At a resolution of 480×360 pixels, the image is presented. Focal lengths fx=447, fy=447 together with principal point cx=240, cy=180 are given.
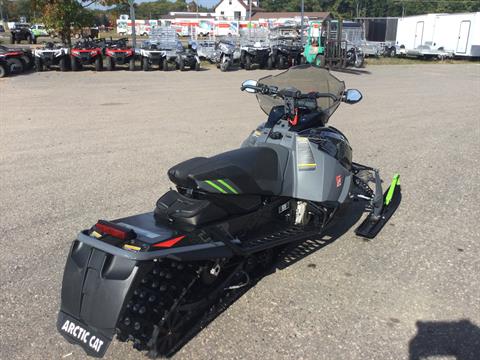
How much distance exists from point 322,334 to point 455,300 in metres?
1.06

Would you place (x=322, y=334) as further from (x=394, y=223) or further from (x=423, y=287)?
(x=394, y=223)

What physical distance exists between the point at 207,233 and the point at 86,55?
16.3 metres

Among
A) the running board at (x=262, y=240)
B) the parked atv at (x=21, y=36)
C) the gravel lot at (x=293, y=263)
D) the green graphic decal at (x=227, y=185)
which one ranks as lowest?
the gravel lot at (x=293, y=263)

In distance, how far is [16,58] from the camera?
15.7m

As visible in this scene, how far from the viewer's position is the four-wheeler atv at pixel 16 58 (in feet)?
50.5

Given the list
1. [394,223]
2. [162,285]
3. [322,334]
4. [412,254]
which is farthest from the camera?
[394,223]

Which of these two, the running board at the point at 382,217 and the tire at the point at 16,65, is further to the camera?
the tire at the point at 16,65

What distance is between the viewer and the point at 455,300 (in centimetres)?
312

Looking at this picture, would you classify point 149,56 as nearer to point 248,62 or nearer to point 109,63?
point 109,63

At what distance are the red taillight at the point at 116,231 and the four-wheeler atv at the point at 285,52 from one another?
1784 centimetres

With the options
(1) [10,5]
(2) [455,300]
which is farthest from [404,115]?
(1) [10,5]

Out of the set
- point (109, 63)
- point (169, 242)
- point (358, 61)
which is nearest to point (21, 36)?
point (109, 63)

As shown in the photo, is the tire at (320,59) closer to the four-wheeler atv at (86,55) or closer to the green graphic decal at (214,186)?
the four-wheeler atv at (86,55)

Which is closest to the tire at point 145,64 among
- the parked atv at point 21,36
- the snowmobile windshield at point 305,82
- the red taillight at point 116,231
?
the snowmobile windshield at point 305,82
